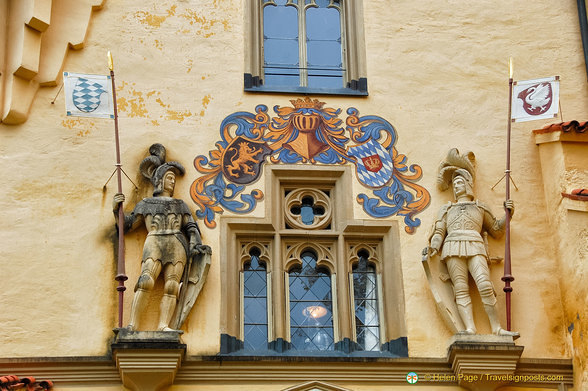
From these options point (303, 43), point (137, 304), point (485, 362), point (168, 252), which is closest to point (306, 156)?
point (303, 43)

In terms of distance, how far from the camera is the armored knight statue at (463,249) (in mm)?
12539

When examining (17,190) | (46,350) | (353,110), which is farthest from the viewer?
(353,110)

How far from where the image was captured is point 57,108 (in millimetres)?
13539

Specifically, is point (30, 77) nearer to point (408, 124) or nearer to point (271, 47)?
point (271, 47)

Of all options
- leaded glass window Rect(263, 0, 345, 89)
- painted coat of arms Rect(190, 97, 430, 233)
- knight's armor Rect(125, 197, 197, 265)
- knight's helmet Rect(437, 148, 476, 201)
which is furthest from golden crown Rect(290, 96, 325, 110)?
knight's armor Rect(125, 197, 197, 265)

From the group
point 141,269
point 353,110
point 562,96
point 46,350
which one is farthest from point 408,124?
point 46,350

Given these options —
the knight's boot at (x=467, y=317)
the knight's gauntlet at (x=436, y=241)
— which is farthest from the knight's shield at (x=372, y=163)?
the knight's boot at (x=467, y=317)

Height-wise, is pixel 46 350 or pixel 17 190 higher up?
pixel 17 190

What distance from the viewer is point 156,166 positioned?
519 inches

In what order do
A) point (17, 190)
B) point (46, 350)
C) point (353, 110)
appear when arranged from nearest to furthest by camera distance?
point (46, 350) → point (17, 190) → point (353, 110)

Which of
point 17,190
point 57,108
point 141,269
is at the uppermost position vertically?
point 57,108

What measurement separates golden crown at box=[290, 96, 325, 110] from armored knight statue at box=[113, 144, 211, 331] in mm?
1586

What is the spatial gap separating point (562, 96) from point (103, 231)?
4.86m

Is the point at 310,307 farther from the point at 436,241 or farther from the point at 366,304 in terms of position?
the point at 436,241
